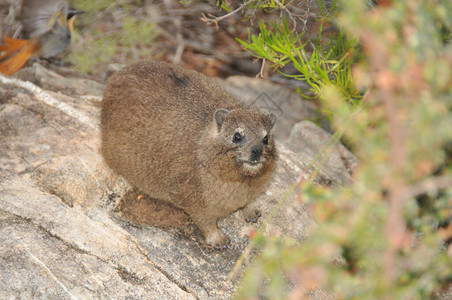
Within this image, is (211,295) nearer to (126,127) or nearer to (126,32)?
(126,127)

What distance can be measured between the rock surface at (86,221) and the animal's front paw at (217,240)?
3.1 inches

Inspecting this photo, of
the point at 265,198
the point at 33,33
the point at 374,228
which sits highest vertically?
the point at 374,228

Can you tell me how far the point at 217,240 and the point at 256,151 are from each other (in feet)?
3.16

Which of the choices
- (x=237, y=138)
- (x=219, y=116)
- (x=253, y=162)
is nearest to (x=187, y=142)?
(x=219, y=116)

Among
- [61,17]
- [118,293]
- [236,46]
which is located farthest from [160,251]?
[61,17]

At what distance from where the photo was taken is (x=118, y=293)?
361cm

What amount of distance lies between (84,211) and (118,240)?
43cm

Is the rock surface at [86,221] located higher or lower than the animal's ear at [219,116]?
lower

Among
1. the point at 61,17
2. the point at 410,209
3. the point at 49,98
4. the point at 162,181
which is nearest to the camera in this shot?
the point at 410,209

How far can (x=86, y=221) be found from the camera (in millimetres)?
4176

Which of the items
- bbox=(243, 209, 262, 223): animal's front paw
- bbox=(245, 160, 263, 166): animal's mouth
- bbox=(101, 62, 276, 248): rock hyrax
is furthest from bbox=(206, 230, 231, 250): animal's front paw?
bbox=(245, 160, 263, 166): animal's mouth

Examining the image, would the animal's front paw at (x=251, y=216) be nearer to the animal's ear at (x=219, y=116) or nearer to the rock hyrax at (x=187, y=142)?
the rock hyrax at (x=187, y=142)

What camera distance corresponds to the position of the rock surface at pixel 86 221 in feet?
11.9

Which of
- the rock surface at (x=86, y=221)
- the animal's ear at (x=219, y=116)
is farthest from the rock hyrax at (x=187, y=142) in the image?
the rock surface at (x=86, y=221)
